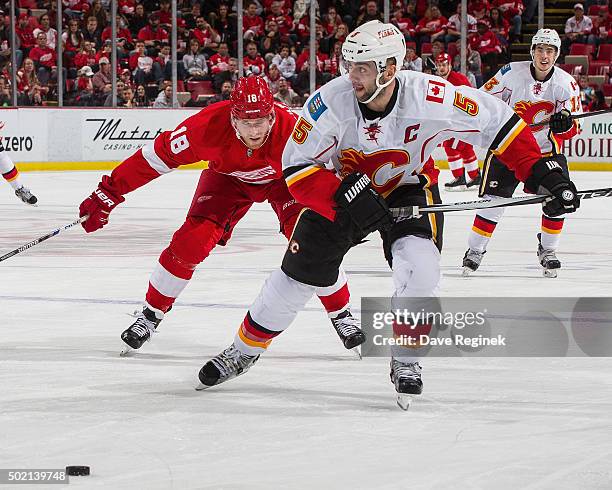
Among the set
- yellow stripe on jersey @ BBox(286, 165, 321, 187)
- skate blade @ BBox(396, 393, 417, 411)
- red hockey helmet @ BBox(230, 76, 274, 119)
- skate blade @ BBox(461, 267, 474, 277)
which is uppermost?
red hockey helmet @ BBox(230, 76, 274, 119)

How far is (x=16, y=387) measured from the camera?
3.57m

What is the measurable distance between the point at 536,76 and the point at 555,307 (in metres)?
1.95

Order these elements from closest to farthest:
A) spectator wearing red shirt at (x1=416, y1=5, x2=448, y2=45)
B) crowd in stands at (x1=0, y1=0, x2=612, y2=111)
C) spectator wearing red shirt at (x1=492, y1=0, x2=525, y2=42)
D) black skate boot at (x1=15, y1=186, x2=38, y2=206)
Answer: black skate boot at (x1=15, y1=186, x2=38, y2=206) → crowd in stands at (x1=0, y1=0, x2=612, y2=111) → spectator wearing red shirt at (x1=416, y1=5, x2=448, y2=45) → spectator wearing red shirt at (x1=492, y1=0, x2=525, y2=42)

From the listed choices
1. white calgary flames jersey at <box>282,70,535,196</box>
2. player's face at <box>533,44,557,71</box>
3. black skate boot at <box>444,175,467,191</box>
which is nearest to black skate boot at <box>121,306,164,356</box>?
white calgary flames jersey at <box>282,70,535,196</box>

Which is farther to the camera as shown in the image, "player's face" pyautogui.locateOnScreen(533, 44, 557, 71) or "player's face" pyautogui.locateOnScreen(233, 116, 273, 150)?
"player's face" pyautogui.locateOnScreen(533, 44, 557, 71)

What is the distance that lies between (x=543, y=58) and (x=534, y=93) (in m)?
0.20

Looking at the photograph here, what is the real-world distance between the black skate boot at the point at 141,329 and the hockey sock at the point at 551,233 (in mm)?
2642

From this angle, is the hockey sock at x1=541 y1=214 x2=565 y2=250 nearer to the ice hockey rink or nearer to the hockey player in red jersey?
the ice hockey rink

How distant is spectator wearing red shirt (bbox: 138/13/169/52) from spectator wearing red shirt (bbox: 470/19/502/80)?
3765 millimetres

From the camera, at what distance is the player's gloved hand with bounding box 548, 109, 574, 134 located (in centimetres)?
637

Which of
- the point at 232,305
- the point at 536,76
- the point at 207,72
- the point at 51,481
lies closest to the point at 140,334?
the point at 232,305

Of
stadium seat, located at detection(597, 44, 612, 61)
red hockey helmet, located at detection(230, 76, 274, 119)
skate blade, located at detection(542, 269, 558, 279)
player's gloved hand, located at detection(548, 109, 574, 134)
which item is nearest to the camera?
red hockey helmet, located at detection(230, 76, 274, 119)

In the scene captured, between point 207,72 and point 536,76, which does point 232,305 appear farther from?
point 207,72

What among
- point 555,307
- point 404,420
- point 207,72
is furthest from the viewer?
point 207,72
